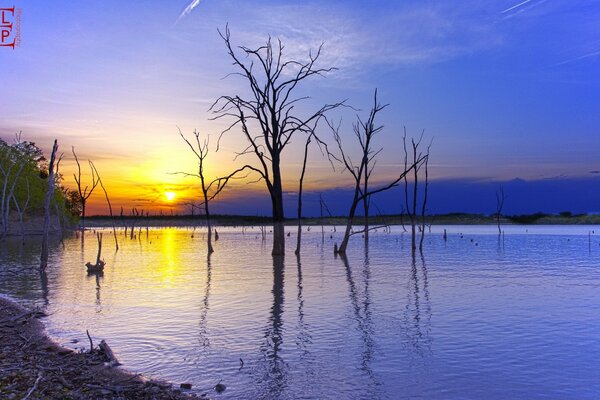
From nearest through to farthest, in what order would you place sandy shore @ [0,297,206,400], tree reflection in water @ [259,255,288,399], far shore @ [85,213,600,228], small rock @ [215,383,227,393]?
sandy shore @ [0,297,206,400] → small rock @ [215,383,227,393] → tree reflection in water @ [259,255,288,399] → far shore @ [85,213,600,228]

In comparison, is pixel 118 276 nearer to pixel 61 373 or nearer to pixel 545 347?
pixel 61 373

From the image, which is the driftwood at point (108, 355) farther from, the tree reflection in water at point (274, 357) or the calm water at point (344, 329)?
the tree reflection in water at point (274, 357)

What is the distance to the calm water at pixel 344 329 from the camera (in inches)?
332

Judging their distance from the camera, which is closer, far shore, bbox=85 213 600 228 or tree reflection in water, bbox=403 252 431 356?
tree reflection in water, bbox=403 252 431 356

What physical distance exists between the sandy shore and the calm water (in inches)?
28.2

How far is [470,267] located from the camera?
94.4 feet

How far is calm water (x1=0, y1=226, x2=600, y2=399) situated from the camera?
8422mm

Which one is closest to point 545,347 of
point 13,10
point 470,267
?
point 13,10

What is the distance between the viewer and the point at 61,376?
7.39 m

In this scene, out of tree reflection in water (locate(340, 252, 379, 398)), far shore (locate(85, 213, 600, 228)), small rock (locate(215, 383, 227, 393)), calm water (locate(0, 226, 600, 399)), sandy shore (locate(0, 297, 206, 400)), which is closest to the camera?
sandy shore (locate(0, 297, 206, 400))

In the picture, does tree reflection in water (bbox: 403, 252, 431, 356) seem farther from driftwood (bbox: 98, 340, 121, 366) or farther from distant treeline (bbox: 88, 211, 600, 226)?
distant treeline (bbox: 88, 211, 600, 226)

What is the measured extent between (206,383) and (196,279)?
15225 millimetres

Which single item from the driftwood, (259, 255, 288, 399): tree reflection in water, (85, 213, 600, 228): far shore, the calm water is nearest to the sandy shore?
the driftwood

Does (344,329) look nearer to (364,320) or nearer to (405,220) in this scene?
(364,320)
